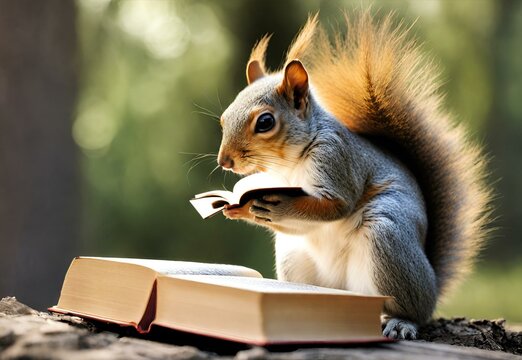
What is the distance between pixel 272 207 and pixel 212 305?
16.0 inches

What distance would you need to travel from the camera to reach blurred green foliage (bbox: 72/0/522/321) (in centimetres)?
399

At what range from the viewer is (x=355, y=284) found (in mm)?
1377

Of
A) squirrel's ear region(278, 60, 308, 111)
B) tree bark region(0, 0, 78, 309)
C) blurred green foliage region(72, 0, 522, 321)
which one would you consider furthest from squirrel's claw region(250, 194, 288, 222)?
blurred green foliage region(72, 0, 522, 321)

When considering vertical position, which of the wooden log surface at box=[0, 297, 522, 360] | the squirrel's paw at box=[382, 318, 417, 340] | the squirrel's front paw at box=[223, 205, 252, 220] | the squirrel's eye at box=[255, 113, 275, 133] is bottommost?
the squirrel's paw at box=[382, 318, 417, 340]

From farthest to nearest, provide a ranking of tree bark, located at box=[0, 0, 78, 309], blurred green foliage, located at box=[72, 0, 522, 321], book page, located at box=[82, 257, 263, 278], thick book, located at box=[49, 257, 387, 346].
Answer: blurred green foliage, located at box=[72, 0, 522, 321] → tree bark, located at box=[0, 0, 78, 309] → book page, located at box=[82, 257, 263, 278] → thick book, located at box=[49, 257, 387, 346]

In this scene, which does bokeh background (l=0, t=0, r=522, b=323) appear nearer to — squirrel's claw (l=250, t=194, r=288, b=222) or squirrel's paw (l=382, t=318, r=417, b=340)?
squirrel's paw (l=382, t=318, r=417, b=340)

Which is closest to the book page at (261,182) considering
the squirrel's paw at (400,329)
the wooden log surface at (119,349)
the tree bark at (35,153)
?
the squirrel's paw at (400,329)

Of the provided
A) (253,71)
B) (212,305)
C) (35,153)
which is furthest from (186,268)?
(35,153)

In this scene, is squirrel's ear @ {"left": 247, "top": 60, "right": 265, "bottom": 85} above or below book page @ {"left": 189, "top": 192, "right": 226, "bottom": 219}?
above

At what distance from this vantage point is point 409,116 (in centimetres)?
166

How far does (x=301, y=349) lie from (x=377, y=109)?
87 centimetres

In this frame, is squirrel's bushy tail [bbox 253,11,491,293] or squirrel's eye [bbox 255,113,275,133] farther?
squirrel's bushy tail [bbox 253,11,491,293]

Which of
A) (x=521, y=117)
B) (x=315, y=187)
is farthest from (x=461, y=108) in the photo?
(x=315, y=187)

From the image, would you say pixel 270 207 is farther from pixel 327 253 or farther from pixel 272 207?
pixel 327 253
